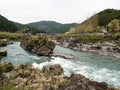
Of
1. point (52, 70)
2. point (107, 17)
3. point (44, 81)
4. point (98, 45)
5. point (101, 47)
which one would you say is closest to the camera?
point (44, 81)

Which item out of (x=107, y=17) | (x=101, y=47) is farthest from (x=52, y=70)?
(x=107, y=17)

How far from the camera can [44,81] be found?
33.6 meters

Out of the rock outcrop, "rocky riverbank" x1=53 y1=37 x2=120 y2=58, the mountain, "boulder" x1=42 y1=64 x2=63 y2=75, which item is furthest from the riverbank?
"boulder" x1=42 y1=64 x2=63 y2=75

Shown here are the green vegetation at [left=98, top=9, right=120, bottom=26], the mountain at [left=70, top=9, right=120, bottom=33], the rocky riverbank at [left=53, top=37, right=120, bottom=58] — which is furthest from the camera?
the green vegetation at [left=98, top=9, right=120, bottom=26]

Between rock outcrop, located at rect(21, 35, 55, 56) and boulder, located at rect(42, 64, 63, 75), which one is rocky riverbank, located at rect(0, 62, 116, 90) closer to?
boulder, located at rect(42, 64, 63, 75)

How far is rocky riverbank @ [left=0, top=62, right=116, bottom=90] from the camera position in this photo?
91.6 ft

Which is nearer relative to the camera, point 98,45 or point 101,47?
point 101,47

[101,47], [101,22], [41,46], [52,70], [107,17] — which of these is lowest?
[101,47]

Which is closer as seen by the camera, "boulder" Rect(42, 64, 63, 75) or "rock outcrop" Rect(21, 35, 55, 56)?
"boulder" Rect(42, 64, 63, 75)

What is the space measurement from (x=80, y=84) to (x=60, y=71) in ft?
44.0

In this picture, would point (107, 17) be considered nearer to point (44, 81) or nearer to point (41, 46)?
point (41, 46)

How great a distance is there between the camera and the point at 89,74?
167 ft

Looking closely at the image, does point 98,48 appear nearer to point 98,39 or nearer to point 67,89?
point 98,39

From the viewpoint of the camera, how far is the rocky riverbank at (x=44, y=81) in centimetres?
2791
